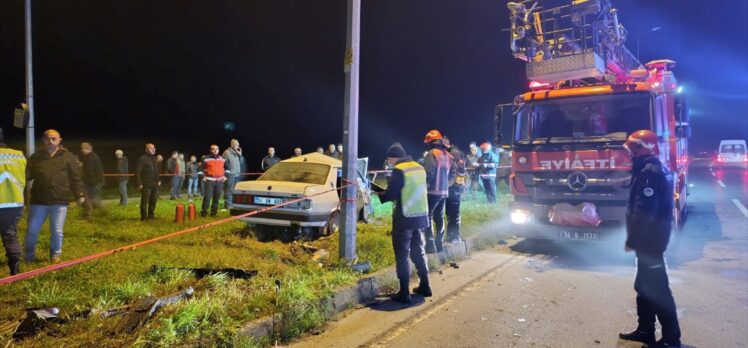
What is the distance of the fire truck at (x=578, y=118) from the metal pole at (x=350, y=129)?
119 inches

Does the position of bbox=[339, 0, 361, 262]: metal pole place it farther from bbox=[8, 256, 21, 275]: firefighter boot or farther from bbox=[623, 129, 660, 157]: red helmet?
bbox=[8, 256, 21, 275]: firefighter boot

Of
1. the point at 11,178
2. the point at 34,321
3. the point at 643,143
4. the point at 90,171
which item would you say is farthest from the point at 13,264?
the point at 643,143

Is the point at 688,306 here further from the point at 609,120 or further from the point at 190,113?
the point at 190,113

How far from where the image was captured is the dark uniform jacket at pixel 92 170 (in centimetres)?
1056

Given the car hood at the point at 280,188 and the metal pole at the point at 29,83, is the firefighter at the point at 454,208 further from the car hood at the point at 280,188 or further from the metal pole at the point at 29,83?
the metal pole at the point at 29,83

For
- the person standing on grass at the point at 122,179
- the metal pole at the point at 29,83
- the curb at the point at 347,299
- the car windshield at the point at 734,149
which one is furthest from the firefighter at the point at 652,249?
the car windshield at the point at 734,149

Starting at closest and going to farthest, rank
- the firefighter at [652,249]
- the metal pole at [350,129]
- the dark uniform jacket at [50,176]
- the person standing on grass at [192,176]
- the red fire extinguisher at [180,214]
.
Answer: the firefighter at [652,249]
the dark uniform jacket at [50,176]
the metal pole at [350,129]
the red fire extinguisher at [180,214]
the person standing on grass at [192,176]

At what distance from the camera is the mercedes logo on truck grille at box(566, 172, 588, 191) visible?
711 centimetres

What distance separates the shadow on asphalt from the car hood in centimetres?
283

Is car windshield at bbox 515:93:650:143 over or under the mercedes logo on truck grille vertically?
→ over

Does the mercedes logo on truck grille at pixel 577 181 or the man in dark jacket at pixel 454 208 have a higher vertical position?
the mercedes logo on truck grille at pixel 577 181

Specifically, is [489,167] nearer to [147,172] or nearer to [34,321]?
[147,172]

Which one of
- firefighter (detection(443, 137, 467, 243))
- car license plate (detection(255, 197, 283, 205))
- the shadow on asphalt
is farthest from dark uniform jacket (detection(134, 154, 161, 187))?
the shadow on asphalt

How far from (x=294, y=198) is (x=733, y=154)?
28857mm
